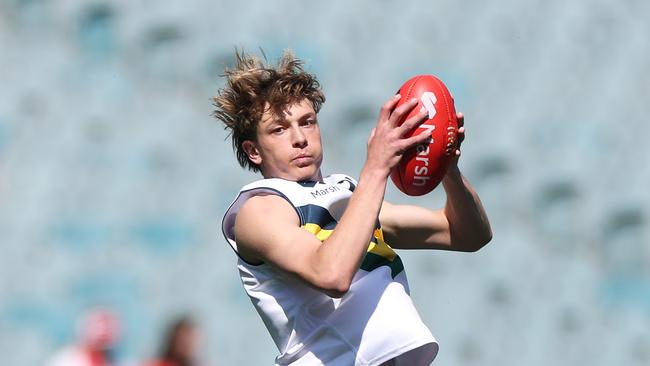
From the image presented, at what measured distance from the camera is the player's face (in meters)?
2.48

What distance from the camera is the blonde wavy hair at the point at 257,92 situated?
2523 millimetres

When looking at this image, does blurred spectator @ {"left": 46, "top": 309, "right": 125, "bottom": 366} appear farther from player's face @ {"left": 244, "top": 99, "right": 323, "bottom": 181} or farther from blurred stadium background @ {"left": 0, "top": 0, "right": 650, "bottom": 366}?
player's face @ {"left": 244, "top": 99, "right": 323, "bottom": 181}

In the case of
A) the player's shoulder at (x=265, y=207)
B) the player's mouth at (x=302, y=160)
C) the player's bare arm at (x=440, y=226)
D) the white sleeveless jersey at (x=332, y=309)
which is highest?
the player's mouth at (x=302, y=160)

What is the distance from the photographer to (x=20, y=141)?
287 inches

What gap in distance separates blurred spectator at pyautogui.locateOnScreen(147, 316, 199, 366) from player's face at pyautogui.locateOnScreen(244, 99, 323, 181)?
294 centimetres

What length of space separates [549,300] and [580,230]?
1.94 ft

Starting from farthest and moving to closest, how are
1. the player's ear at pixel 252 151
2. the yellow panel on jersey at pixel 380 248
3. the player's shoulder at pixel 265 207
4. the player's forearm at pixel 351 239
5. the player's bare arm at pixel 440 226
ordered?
the player's bare arm at pixel 440 226, the player's ear at pixel 252 151, the yellow panel on jersey at pixel 380 248, the player's shoulder at pixel 265 207, the player's forearm at pixel 351 239

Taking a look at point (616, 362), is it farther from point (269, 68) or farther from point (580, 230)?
point (269, 68)

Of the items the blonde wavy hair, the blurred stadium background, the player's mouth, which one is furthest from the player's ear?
the blurred stadium background

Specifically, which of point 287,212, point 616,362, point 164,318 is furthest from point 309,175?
point 616,362

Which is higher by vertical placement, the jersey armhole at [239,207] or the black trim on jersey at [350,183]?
the black trim on jersey at [350,183]

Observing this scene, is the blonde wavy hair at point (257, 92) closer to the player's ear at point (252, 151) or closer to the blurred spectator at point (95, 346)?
the player's ear at point (252, 151)

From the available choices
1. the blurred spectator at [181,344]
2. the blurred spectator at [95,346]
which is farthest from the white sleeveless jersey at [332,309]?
the blurred spectator at [95,346]

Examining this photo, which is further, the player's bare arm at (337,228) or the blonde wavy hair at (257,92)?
the blonde wavy hair at (257,92)
